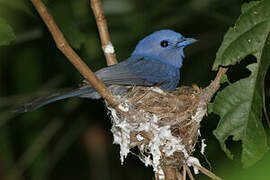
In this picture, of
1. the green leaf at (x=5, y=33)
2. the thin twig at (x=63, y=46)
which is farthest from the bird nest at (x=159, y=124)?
the green leaf at (x=5, y=33)

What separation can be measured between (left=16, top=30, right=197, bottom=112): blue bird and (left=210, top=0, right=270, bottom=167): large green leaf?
1486 mm

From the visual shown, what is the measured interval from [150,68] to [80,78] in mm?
952

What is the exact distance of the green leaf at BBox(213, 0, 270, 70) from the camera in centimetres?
264

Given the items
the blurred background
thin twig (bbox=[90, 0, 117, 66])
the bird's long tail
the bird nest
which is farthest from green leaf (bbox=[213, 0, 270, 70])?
the blurred background

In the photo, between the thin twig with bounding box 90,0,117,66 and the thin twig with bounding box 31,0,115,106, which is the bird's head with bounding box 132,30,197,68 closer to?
the thin twig with bounding box 90,0,117,66

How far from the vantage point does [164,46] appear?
5.09 meters

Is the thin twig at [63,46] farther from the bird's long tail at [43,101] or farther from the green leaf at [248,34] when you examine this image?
the green leaf at [248,34]

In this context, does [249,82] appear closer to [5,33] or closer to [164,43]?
[5,33]

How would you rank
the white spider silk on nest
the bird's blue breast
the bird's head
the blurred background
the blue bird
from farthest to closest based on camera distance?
the blurred background < the bird's head < the bird's blue breast < the blue bird < the white spider silk on nest

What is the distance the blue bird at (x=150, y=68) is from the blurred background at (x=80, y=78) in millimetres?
550

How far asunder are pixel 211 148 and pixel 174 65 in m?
1.43

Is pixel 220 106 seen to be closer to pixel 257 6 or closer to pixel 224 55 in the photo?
pixel 224 55

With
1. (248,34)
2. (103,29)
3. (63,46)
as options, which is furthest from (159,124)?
(63,46)

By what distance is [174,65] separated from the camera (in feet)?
17.0
